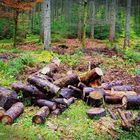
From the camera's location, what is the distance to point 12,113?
29.2 ft

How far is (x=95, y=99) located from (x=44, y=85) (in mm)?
1515

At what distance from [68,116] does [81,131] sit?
0.91m

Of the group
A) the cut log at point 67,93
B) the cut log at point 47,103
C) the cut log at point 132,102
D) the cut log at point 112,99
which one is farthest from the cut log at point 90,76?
the cut log at point 47,103

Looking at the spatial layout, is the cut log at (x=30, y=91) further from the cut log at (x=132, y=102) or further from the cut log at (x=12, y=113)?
the cut log at (x=132, y=102)

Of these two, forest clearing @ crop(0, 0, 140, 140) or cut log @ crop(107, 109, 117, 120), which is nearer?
forest clearing @ crop(0, 0, 140, 140)

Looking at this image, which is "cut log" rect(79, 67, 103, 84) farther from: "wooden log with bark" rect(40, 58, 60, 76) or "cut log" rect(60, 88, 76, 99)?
"wooden log with bark" rect(40, 58, 60, 76)

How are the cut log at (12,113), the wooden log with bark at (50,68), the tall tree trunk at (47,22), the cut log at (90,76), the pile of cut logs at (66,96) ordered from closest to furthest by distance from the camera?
1. the cut log at (12,113)
2. the pile of cut logs at (66,96)
3. the cut log at (90,76)
4. the wooden log with bark at (50,68)
5. the tall tree trunk at (47,22)

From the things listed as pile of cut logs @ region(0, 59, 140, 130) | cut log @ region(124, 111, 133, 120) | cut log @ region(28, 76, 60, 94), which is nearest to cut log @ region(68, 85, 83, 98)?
pile of cut logs @ region(0, 59, 140, 130)

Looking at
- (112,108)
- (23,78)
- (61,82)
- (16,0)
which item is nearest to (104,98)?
(112,108)

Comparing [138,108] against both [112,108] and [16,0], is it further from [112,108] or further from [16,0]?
[16,0]

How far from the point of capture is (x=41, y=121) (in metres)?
8.79

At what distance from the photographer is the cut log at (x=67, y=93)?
10159 mm

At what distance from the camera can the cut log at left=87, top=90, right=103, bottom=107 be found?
9.99 metres

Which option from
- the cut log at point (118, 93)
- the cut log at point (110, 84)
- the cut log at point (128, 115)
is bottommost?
the cut log at point (128, 115)
